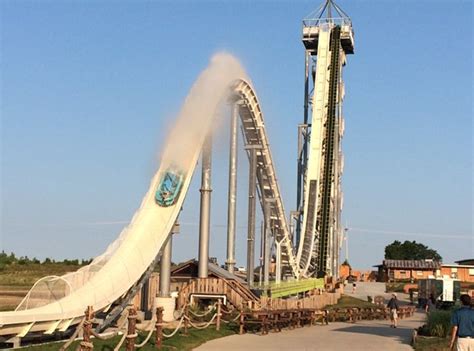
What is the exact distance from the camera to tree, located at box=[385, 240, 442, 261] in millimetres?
153250

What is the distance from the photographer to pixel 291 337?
23.1m

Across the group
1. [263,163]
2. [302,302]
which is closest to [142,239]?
[302,302]

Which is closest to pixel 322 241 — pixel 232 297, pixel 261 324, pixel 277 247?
pixel 277 247

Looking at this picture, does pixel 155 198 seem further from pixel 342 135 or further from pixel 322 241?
pixel 342 135

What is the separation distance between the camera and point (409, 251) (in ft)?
509

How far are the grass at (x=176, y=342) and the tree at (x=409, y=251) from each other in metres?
134

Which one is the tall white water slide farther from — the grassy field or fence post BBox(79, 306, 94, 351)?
the grassy field

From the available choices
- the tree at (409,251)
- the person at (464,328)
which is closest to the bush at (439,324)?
the person at (464,328)

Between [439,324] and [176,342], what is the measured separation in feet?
27.1

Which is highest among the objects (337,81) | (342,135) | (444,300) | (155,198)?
(337,81)

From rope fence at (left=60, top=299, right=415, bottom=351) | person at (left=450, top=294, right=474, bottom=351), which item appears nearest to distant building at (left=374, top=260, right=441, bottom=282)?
rope fence at (left=60, top=299, right=415, bottom=351)

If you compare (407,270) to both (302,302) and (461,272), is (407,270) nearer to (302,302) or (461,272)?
(461,272)

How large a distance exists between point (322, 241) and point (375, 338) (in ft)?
112

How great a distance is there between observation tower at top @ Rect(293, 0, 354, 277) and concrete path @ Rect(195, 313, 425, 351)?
1081 inches
